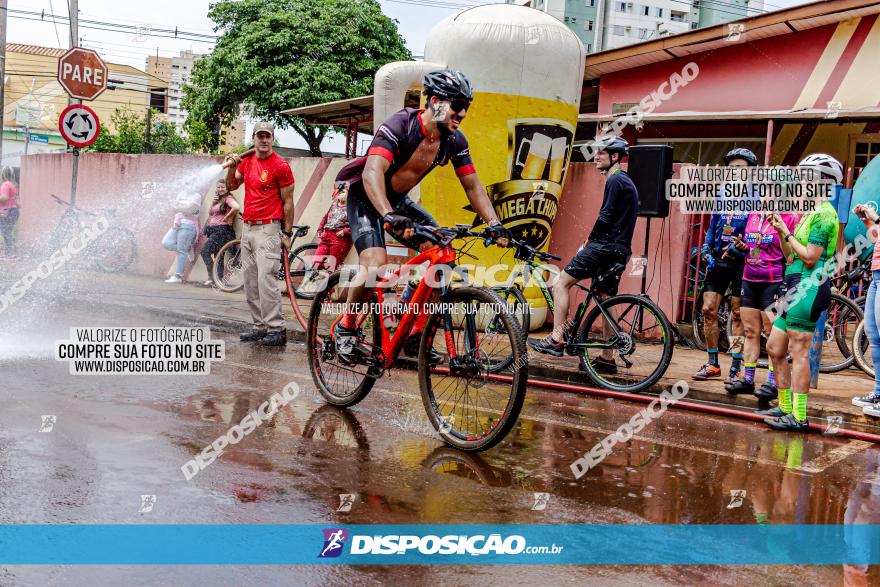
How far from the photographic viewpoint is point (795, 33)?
17828 millimetres

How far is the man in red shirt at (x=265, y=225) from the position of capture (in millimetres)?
9516

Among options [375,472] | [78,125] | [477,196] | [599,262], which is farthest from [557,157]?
[78,125]

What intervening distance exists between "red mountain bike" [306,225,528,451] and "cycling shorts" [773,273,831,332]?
8.34ft

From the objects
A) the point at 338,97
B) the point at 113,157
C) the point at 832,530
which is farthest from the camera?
the point at 338,97

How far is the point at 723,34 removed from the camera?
58.7 feet

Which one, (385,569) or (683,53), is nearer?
(385,569)

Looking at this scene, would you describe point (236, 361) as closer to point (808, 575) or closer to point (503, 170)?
point (503, 170)

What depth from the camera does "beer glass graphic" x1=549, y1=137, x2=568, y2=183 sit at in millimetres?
10688

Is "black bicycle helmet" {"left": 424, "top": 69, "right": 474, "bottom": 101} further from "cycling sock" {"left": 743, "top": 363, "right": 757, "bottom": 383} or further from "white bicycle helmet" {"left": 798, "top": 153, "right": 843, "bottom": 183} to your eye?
"cycling sock" {"left": 743, "top": 363, "right": 757, "bottom": 383}

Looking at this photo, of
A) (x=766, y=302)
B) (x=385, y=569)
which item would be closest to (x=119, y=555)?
(x=385, y=569)

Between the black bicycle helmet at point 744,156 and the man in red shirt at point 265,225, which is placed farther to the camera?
the man in red shirt at point 265,225

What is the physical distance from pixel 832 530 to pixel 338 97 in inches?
1482

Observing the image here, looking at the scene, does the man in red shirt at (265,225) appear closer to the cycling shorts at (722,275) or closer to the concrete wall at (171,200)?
the concrete wall at (171,200)

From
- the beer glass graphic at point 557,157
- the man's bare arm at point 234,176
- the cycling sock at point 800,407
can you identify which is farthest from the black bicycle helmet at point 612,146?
the man's bare arm at point 234,176
